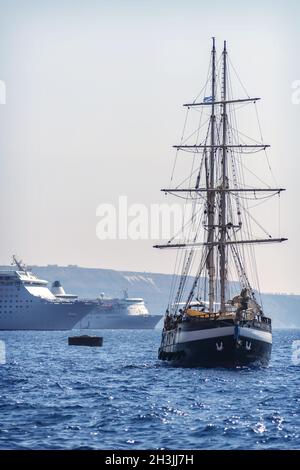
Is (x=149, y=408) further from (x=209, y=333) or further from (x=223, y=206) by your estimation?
(x=223, y=206)

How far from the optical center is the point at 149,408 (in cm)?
4991

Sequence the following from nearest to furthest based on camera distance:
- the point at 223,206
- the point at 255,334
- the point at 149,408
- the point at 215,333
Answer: the point at 149,408 < the point at 215,333 < the point at 255,334 < the point at 223,206

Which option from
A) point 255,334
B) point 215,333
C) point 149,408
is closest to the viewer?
point 149,408

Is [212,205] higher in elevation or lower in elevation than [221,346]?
higher

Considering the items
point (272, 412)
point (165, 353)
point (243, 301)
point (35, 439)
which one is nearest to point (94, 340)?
point (165, 353)

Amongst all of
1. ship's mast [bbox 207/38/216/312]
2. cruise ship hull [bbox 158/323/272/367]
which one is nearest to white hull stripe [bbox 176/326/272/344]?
cruise ship hull [bbox 158/323/272/367]

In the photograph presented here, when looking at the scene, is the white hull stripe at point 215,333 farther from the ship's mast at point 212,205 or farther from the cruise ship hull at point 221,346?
the ship's mast at point 212,205

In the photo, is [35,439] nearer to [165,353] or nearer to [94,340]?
[165,353]

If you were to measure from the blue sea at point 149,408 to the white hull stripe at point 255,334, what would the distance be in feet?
7.44

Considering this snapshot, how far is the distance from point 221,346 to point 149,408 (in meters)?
25.2

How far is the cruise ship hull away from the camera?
74.6 m

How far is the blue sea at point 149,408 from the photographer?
39250mm

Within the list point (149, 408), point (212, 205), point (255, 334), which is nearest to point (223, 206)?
point (212, 205)

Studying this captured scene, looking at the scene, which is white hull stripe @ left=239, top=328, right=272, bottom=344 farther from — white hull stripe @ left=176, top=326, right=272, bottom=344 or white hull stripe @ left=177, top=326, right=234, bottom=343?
white hull stripe @ left=177, top=326, right=234, bottom=343
